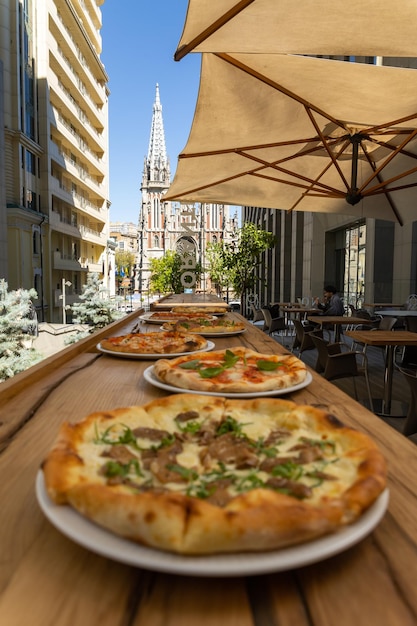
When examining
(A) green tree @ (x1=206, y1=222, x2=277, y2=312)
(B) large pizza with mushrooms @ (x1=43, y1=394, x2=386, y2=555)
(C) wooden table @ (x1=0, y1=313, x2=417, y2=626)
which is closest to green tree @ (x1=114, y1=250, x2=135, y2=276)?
(A) green tree @ (x1=206, y1=222, x2=277, y2=312)

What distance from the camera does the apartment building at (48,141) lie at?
22.5 meters

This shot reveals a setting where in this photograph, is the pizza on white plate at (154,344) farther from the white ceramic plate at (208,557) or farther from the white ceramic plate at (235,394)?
the white ceramic plate at (208,557)

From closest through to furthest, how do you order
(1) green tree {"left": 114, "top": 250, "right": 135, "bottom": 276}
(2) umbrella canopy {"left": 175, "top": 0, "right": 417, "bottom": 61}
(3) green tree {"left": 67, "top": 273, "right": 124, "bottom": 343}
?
1. (2) umbrella canopy {"left": 175, "top": 0, "right": 417, "bottom": 61}
2. (3) green tree {"left": 67, "top": 273, "right": 124, "bottom": 343}
3. (1) green tree {"left": 114, "top": 250, "right": 135, "bottom": 276}

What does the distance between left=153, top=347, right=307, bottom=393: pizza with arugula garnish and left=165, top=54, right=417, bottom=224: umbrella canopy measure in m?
3.16

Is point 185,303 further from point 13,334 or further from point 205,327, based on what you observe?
point 13,334

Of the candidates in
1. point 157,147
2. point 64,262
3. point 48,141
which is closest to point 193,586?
point 48,141

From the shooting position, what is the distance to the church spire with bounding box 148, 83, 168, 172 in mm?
94500

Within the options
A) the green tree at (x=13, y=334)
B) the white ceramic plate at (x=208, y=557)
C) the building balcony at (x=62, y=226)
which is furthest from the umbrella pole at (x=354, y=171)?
the building balcony at (x=62, y=226)

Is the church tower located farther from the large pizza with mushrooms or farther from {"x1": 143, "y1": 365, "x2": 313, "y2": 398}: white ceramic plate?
the large pizza with mushrooms

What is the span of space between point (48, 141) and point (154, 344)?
27.7 meters

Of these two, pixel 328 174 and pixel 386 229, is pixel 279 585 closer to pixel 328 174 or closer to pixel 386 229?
pixel 328 174

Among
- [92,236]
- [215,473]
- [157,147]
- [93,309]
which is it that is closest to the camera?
[215,473]

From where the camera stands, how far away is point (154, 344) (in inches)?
98.2

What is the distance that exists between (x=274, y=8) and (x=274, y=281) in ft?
88.2
